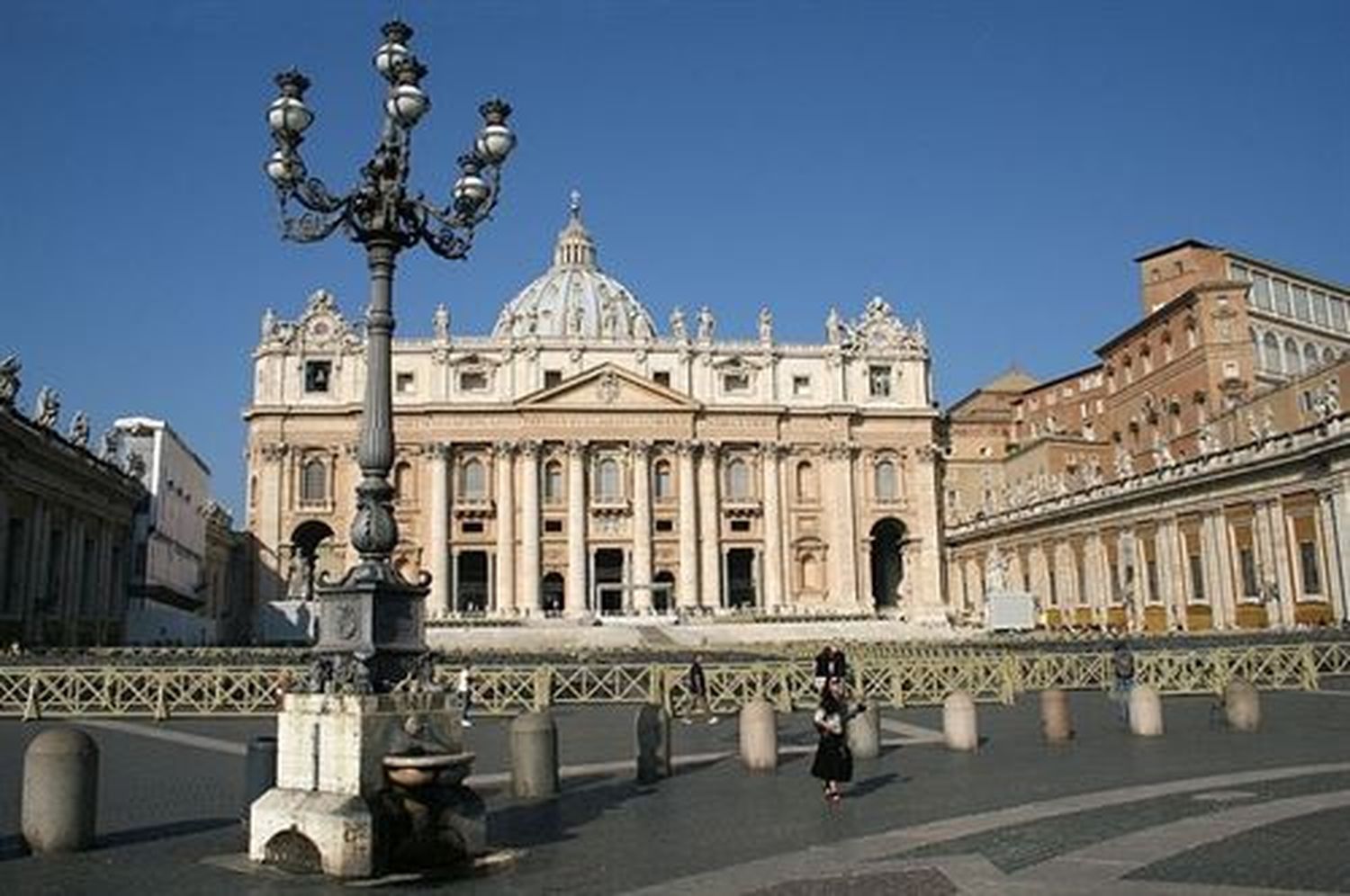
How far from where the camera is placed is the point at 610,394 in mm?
70062

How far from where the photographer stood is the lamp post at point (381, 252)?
363 inches

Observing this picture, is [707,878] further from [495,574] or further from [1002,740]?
[495,574]

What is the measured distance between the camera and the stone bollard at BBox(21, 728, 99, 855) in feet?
29.6

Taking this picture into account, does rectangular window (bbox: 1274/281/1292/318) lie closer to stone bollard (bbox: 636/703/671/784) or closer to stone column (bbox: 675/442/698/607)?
stone column (bbox: 675/442/698/607)

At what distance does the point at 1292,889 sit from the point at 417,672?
21.3ft

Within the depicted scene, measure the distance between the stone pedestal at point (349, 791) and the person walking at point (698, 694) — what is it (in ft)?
41.7

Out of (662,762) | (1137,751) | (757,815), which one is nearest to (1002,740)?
(1137,751)

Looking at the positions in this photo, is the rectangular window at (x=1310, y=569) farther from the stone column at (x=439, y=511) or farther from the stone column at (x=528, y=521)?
the stone column at (x=439, y=511)

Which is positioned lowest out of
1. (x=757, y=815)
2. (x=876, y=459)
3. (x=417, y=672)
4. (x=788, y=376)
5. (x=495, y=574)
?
(x=757, y=815)

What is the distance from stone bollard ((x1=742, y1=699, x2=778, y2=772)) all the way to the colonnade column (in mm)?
54953

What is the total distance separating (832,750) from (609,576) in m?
61.4

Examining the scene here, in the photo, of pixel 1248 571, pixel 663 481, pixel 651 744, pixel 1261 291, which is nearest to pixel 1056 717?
pixel 651 744

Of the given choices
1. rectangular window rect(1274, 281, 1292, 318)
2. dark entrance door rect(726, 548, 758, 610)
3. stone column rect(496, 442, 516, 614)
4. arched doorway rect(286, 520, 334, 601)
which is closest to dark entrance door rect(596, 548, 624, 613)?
stone column rect(496, 442, 516, 614)

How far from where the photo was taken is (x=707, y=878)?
7.90 metres
